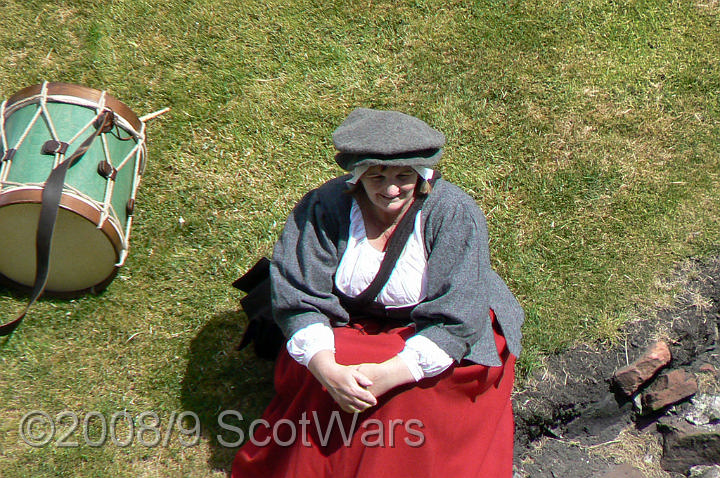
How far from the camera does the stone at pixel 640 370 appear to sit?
397 cm

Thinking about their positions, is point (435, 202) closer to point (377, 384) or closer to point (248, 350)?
point (377, 384)

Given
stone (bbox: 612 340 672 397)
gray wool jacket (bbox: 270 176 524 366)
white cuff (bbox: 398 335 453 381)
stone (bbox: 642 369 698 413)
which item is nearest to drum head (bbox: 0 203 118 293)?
gray wool jacket (bbox: 270 176 524 366)

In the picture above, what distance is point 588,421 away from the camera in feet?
13.2

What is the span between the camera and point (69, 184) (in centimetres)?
381

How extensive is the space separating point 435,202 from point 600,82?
224 centimetres


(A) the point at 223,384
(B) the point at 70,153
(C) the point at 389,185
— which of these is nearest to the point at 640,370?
(C) the point at 389,185

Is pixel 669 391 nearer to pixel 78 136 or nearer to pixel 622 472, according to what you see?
pixel 622 472

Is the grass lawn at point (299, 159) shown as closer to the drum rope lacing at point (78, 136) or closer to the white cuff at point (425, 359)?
the drum rope lacing at point (78, 136)

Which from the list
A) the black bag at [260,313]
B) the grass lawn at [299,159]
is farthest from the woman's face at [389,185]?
the grass lawn at [299,159]

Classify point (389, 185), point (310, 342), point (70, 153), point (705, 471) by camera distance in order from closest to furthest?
point (389, 185)
point (310, 342)
point (705, 471)
point (70, 153)

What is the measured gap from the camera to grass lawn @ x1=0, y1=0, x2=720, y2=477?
13.4ft

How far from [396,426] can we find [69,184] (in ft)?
6.90

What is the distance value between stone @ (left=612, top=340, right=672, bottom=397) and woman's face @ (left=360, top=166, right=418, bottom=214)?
5.83 feet

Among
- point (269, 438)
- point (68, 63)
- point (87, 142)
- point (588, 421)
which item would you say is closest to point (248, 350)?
point (269, 438)
